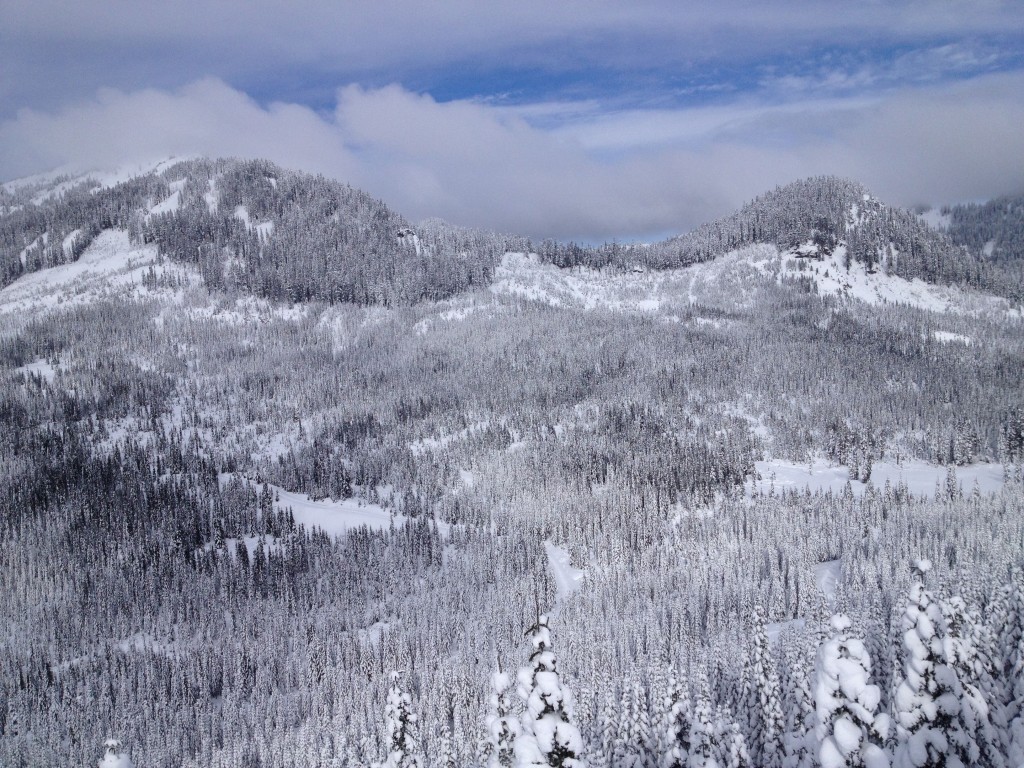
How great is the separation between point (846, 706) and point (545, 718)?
8.86 m

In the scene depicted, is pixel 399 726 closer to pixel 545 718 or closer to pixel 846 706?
pixel 545 718

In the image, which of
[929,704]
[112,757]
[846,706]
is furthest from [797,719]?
[112,757]

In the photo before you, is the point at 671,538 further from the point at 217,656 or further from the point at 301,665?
the point at 217,656

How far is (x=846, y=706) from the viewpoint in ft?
63.7

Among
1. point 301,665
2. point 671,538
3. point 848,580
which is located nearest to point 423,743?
point 301,665

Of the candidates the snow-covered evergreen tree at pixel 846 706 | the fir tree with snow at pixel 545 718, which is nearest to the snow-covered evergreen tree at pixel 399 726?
the fir tree with snow at pixel 545 718

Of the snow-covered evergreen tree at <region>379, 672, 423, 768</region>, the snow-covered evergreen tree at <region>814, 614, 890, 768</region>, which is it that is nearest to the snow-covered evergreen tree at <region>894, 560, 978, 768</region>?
the snow-covered evergreen tree at <region>814, 614, 890, 768</region>

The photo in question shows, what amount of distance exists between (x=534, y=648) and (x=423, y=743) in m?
92.6

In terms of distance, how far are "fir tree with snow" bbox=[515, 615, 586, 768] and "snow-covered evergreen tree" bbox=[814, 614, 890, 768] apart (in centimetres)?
726

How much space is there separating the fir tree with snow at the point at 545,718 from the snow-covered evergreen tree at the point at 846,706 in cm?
726

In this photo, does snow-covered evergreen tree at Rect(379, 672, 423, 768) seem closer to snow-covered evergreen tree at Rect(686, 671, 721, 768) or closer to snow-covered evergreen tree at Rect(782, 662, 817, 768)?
snow-covered evergreen tree at Rect(782, 662, 817, 768)

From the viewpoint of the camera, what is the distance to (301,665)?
136m

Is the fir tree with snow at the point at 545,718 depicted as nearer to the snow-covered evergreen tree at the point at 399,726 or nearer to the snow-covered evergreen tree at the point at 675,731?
the snow-covered evergreen tree at the point at 399,726

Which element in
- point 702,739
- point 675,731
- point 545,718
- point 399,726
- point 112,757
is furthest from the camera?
point 702,739
